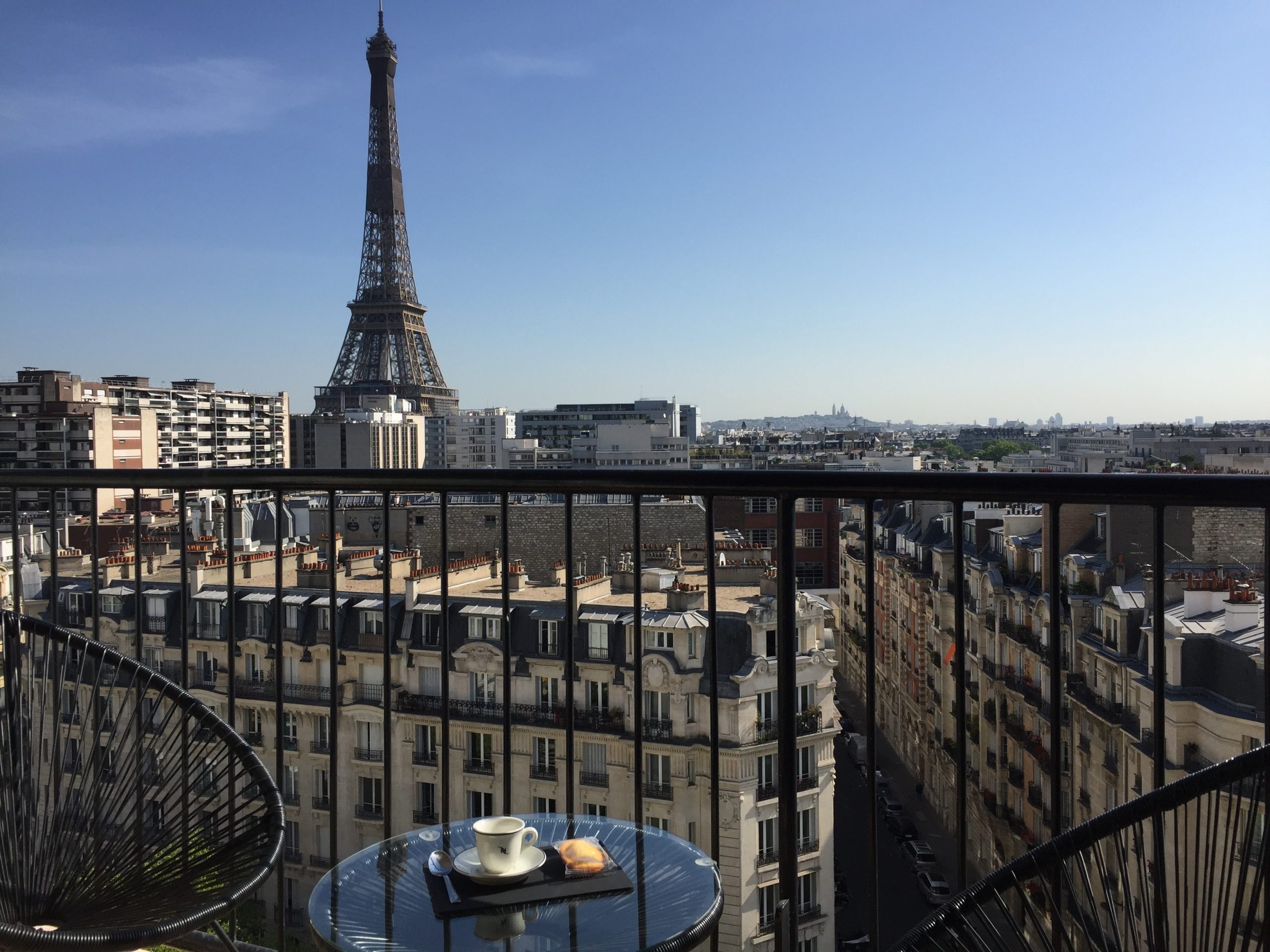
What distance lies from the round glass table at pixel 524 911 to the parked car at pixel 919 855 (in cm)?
1915

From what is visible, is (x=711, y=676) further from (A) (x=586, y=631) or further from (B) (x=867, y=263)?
(B) (x=867, y=263)

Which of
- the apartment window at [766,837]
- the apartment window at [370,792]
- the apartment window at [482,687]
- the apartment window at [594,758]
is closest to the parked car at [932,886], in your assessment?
the apartment window at [594,758]

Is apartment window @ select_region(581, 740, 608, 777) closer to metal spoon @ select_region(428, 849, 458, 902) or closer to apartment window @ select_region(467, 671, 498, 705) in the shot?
apartment window @ select_region(467, 671, 498, 705)

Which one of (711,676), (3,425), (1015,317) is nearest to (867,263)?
(1015,317)

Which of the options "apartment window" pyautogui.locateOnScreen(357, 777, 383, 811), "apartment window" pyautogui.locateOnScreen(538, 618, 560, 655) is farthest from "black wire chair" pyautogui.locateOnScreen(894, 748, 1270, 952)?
"apartment window" pyautogui.locateOnScreen(357, 777, 383, 811)

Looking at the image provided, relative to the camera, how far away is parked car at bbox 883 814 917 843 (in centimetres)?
2022

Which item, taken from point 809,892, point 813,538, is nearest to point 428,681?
point 809,892

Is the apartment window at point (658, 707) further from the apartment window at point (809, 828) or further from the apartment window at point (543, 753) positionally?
the apartment window at point (809, 828)

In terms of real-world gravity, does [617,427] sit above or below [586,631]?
above

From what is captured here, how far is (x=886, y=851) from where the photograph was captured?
20.5 metres

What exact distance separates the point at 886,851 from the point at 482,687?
1092cm

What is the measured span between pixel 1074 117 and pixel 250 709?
1687 inches

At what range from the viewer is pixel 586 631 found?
14078mm

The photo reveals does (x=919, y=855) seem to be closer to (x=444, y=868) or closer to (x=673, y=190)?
(x=444, y=868)
